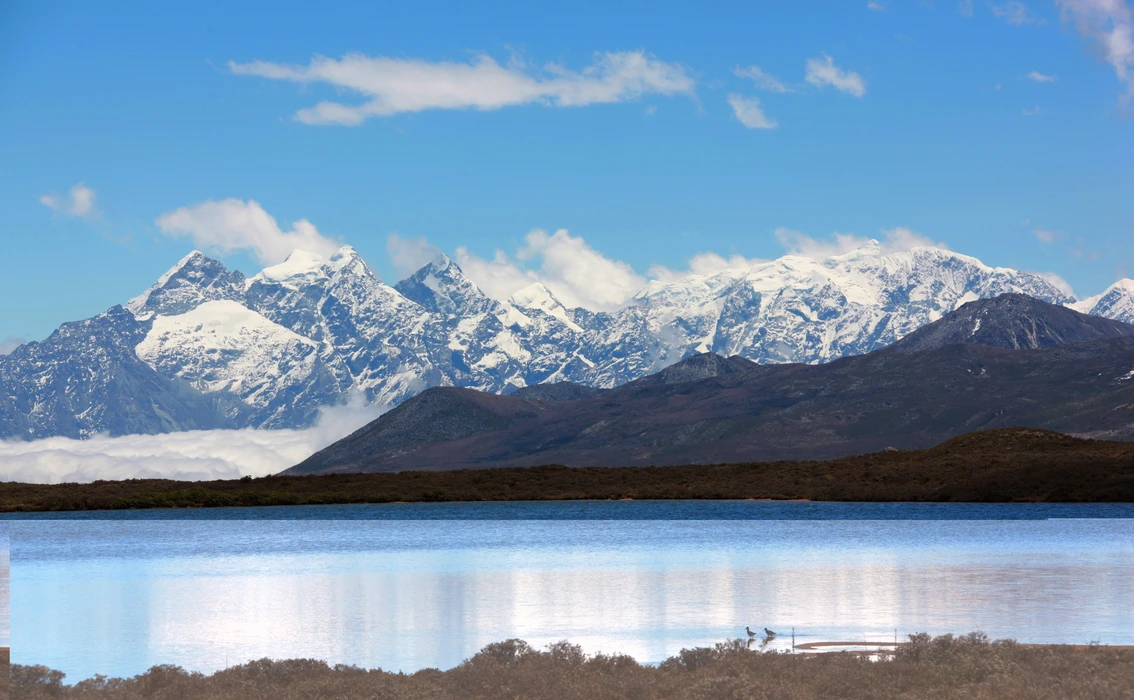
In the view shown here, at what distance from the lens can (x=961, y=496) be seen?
188m

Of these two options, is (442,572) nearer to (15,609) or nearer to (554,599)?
(554,599)

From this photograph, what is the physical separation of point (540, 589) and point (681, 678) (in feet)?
93.7

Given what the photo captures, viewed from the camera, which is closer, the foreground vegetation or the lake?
the foreground vegetation

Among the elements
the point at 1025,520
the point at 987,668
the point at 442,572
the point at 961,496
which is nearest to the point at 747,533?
the point at 1025,520

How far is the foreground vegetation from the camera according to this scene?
90.3 ft

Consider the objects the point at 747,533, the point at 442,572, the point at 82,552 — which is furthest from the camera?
the point at 747,533

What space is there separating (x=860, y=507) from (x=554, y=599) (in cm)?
12814

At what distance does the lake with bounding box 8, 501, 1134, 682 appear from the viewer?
132 feet

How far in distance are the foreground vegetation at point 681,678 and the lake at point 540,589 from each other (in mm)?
4340

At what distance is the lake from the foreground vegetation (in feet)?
14.2

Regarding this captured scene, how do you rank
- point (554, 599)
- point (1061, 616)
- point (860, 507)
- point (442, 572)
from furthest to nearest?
point (860, 507), point (442, 572), point (554, 599), point (1061, 616)

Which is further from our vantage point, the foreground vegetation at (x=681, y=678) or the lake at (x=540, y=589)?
the lake at (x=540, y=589)

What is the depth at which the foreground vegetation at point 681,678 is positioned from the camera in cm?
2753

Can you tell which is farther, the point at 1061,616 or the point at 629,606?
the point at 629,606
